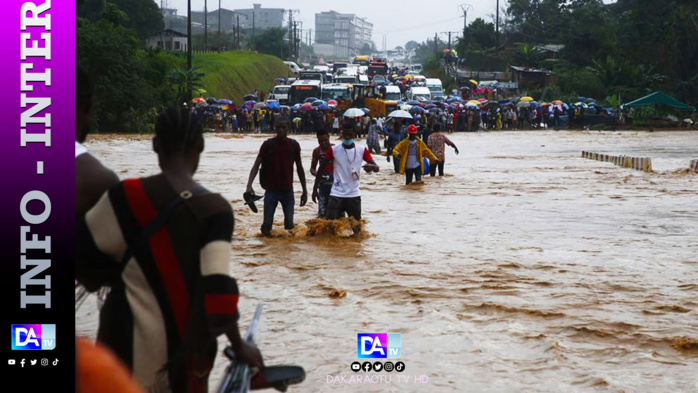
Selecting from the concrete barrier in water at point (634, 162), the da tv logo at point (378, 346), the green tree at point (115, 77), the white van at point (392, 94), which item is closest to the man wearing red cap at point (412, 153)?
the concrete barrier in water at point (634, 162)

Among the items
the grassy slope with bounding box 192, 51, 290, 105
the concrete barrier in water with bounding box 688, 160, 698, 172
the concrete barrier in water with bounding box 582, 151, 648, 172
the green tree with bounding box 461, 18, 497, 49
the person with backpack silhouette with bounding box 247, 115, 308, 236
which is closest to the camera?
the person with backpack silhouette with bounding box 247, 115, 308, 236

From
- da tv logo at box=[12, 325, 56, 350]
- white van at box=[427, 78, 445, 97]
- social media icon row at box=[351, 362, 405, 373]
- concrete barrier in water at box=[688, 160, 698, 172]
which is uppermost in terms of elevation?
white van at box=[427, 78, 445, 97]

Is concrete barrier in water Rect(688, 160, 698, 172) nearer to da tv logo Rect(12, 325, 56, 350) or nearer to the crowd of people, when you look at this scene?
the crowd of people

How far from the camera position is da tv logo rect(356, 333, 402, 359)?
7.28 m

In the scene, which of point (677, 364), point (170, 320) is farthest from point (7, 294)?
point (677, 364)

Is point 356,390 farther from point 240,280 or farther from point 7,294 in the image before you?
point 240,280

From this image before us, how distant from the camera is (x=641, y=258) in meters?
11.5

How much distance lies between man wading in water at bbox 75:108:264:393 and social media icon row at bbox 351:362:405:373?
3.27m

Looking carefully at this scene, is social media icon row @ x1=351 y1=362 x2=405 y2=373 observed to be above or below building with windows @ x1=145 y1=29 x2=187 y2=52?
below

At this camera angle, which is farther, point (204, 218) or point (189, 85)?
point (189, 85)

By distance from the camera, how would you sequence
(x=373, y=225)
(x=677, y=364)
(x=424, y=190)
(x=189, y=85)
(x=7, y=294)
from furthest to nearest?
(x=189, y=85) < (x=424, y=190) < (x=373, y=225) < (x=677, y=364) < (x=7, y=294)

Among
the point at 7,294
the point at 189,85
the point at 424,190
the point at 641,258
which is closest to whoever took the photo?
the point at 7,294

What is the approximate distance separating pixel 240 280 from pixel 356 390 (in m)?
3.95

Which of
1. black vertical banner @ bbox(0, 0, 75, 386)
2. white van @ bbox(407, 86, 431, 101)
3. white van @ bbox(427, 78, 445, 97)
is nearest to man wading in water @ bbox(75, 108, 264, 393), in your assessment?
black vertical banner @ bbox(0, 0, 75, 386)
